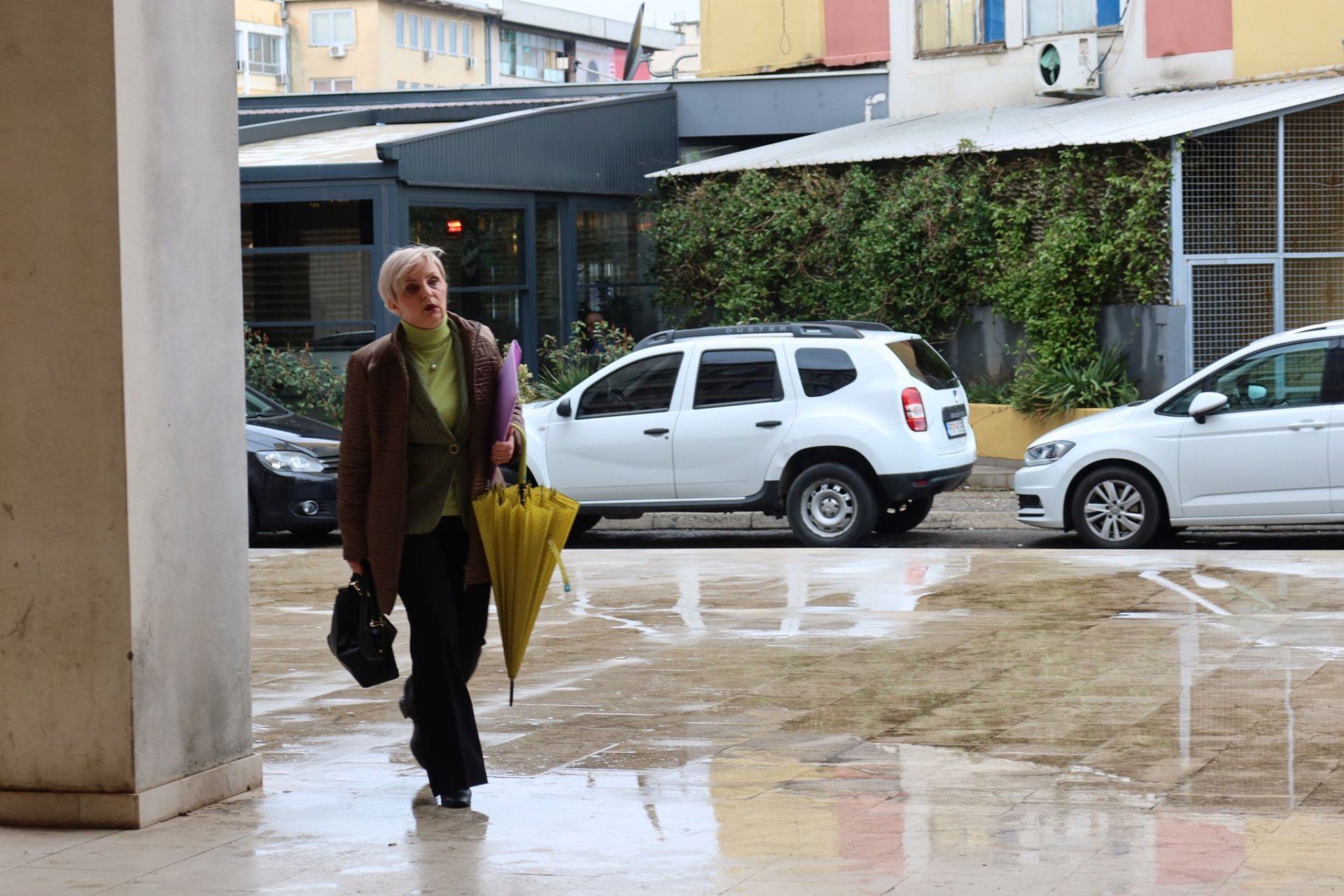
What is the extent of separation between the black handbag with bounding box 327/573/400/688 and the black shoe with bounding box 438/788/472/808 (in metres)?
0.42

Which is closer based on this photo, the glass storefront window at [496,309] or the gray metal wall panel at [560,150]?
the gray metal wall panel at [560,150]

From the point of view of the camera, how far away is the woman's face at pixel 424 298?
6117mm

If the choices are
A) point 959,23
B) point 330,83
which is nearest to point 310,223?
point 959,23

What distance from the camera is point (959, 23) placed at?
2433cm

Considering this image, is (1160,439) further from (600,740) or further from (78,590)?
(78,590)

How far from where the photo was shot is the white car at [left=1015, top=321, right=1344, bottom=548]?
1320 centimetres

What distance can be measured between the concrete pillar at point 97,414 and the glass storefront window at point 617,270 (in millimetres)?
18275

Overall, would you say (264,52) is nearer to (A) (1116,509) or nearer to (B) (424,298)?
(A) (1116,509)

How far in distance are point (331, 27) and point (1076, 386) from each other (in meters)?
59.6

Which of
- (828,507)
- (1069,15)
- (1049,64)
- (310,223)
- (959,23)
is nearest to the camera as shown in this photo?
(828,507)

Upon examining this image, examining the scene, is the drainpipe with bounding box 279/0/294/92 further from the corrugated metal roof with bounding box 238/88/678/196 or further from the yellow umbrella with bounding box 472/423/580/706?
the yellow umbrella with bounding box 472/423/580/706

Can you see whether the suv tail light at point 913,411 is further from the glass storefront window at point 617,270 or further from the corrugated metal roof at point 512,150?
the glass storefront window at point 617,270

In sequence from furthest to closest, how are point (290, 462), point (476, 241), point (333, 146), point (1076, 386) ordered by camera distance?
1. point (333, 146)
2. point (476, 241)
3. point (1076, 386)
4. point (290, 462)

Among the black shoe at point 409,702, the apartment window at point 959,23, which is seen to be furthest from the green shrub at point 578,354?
the black shoe at point 409,702
